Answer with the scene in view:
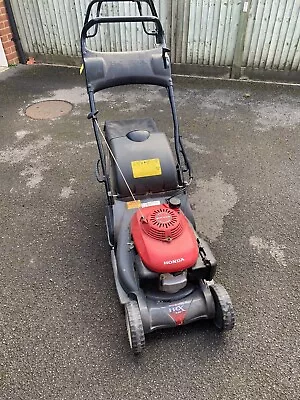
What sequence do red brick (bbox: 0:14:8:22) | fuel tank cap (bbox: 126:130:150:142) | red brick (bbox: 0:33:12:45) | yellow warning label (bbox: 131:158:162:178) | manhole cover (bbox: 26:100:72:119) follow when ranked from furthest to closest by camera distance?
red brick (bbox: 0:33:12:45) < red brick (bbox: 0:14:8:22) < manhole cover (bbox: 26:100:72:119) < fuel tank cap (bbox: 126:130:150:142) < yellow warning label (bbox: 131:158:162:178)

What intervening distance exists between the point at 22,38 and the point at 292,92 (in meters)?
4.03

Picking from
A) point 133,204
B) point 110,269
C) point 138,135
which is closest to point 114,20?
point 138,135

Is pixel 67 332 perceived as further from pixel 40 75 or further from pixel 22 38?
pixel 22 38

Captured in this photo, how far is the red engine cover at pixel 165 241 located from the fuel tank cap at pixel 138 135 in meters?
0.52

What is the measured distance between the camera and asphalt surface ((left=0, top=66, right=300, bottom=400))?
6.08ft

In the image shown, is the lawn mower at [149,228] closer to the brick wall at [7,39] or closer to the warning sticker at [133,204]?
the warning sticker at [133,204]

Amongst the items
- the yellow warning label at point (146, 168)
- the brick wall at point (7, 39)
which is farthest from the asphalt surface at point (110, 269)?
the brick wall at point (7, 39)

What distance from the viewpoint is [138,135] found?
2309 mm

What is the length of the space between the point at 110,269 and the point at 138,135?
0.90 meters

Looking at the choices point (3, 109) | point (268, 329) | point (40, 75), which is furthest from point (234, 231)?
point (40, 75)

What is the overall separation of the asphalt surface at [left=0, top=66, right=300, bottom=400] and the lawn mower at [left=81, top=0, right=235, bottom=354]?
19 centimetres

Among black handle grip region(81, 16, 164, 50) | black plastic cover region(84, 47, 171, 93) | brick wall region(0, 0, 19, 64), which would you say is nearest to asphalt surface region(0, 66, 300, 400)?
black plastic cover region(84, 47, 171, 93)

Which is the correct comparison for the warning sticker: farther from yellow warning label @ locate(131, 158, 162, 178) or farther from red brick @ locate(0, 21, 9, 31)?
red brick @ locate(0, 21, 9, 31)

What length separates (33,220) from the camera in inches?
110
